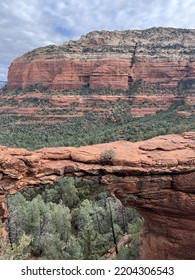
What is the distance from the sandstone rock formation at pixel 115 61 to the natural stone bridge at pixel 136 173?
9048 cm

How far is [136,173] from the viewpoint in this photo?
1523cm

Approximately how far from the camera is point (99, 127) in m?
83.2

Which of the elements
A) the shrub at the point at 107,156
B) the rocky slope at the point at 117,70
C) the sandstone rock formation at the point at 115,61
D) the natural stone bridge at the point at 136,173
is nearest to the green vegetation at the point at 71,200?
the shrub at the point at 107,156

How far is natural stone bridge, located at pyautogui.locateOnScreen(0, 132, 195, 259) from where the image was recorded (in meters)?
14.6

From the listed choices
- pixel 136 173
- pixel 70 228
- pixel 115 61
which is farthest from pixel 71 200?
pixel 115 61

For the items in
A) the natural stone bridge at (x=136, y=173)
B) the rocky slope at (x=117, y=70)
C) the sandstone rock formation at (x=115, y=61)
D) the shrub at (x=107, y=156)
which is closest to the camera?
the natural stone bridge at (x=136, y=173)

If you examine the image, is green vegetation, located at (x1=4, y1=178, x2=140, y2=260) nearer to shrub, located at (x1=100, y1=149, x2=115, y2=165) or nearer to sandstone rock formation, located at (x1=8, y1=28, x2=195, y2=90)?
shrub, located at (x1=100, y1=149, x2=115, y2=165)

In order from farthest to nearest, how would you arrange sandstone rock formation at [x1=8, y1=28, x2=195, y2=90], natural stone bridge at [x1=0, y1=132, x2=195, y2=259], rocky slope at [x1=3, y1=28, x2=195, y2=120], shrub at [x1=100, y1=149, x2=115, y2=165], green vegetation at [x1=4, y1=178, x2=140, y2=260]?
sandstone rock formation at [x1=8, y1=28, x2=195, y2=90] → rocky slope at [x1=3, y1=28, x2=195, y2=120] → green vegetation at [x1=4, y1=178, x2=140, y2=260] → shrub at [x1=100, y1=149, x2=115, y2=165] → natural stone bridge at [x1=0, y1=132, x2=195, y2=259]

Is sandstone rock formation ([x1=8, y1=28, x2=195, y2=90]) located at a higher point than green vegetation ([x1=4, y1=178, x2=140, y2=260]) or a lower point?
higher

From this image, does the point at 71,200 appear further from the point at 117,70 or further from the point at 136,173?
the point at 117,70

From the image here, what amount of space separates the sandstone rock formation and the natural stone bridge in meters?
90.5

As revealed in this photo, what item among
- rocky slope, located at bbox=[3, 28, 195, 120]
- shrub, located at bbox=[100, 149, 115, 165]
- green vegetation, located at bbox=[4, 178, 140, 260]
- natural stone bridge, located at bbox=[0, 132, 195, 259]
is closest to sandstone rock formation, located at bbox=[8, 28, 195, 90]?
rocky slope, located at bbox=[3, 28, 195, 120]

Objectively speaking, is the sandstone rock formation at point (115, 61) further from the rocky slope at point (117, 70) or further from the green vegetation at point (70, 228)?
the green vegetation at point (70, 228)

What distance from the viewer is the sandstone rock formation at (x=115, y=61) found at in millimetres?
106562
